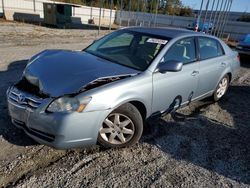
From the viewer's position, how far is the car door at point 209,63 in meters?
4.53

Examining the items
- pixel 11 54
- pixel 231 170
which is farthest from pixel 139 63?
pixel 11 54

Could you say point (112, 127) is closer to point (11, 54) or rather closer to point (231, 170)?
point (231, 170)

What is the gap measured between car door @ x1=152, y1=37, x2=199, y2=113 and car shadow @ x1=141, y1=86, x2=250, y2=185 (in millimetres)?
408

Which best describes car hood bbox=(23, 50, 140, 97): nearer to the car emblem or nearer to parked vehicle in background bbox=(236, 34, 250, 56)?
the car emblem

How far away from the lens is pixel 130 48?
4121mm

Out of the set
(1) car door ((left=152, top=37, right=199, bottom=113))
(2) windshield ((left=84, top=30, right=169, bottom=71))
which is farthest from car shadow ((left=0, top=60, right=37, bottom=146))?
(1) car door ((left=152, top=37, right=199, bottom=113))

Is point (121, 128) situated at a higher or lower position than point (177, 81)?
lower

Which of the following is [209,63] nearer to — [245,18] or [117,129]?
[117,129]

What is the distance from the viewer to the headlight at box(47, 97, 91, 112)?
2.75m

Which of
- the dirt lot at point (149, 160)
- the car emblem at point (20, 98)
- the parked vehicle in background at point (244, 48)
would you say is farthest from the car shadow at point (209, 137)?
the parked vehicle in background at point (244, 48)

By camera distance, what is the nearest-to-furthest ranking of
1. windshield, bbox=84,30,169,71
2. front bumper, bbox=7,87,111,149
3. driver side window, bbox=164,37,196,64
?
1. front bumper, bbox=7,87,111,149
2. windshield, bbox=84,30,169,71
3. driver side window, bbox=164,37,196,64

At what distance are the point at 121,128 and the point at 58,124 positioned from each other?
88 cm

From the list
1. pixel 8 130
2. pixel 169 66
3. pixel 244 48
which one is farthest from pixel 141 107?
pixel 244 48

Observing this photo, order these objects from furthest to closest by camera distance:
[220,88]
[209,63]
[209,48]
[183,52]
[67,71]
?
1. [220,88]
2. [209,48]
3. [209,63]
4. [183,52]
5. [67,71]
